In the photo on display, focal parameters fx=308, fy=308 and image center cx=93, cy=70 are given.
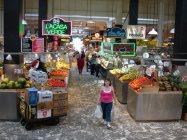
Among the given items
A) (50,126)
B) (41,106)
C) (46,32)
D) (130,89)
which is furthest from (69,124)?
(46,32)

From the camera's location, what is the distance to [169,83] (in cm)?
941

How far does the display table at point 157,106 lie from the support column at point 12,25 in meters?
4.92

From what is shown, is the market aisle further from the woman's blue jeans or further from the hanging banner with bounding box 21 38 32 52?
the hanging banner with bounding box 21 38 32 52

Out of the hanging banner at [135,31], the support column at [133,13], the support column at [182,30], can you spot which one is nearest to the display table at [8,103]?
the support column at [182,30]

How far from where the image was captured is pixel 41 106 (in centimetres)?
784

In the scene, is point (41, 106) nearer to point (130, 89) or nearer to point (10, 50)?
point (130, 89)

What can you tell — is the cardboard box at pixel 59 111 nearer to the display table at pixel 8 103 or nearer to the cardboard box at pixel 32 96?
the cardboard box at pixel 32 96

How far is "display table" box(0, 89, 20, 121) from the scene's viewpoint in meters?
8.46

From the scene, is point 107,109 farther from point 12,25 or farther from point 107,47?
point 107,47

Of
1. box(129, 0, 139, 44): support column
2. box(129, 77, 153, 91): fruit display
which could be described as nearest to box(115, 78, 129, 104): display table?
box(129, 77, 153, 91): fruit display

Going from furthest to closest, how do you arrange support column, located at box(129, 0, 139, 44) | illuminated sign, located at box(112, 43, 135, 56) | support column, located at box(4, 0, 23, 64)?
support column, located at box(129, 0, 139, 44), illuminated sign, located at box(112, 43, 135, 56), support column, located at box(4, 0, 23, 64)

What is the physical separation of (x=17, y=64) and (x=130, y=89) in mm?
4569

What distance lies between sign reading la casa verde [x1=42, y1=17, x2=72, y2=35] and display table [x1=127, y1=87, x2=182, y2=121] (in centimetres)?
439

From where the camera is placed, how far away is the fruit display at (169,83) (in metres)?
9.20
